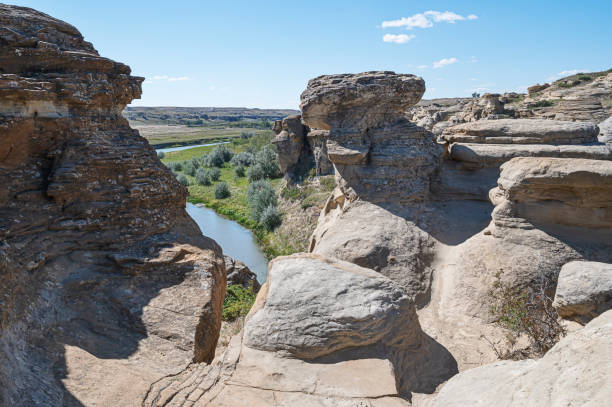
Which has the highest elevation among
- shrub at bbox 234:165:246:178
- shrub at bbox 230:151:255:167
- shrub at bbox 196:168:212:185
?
shrub at bbox 230:151:255:167

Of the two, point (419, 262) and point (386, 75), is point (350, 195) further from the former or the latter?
point (386, 75)

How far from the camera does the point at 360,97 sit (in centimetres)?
1041

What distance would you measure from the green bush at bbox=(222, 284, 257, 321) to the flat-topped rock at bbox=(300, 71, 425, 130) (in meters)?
6.90

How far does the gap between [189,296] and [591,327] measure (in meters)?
6.05

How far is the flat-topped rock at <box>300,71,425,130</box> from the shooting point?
10.4 metres

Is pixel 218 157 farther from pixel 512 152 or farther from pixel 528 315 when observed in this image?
pixel 528 315

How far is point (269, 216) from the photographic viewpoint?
29812 mm

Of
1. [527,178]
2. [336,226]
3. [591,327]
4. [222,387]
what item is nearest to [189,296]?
[222,387]

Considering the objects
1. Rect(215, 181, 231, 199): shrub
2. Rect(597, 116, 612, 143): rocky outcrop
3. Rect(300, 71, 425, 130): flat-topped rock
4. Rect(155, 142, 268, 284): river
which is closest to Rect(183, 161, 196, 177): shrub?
Rect(215, 181, 231, 199): shrub

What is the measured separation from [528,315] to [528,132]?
17.0 ft

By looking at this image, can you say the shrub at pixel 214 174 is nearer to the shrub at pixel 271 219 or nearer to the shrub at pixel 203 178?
the shrub at pixel 203 178

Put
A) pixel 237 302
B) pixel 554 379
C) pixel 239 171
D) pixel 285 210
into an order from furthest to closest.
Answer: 1. pixel 239 171
2. pixel 285 210
3. pixel 237 302
4. pixel 554 379

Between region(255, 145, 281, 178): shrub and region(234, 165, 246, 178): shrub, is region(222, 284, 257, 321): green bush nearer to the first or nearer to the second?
region(255, 145, 281, 178): shrub

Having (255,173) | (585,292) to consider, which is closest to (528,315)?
(585,292)
